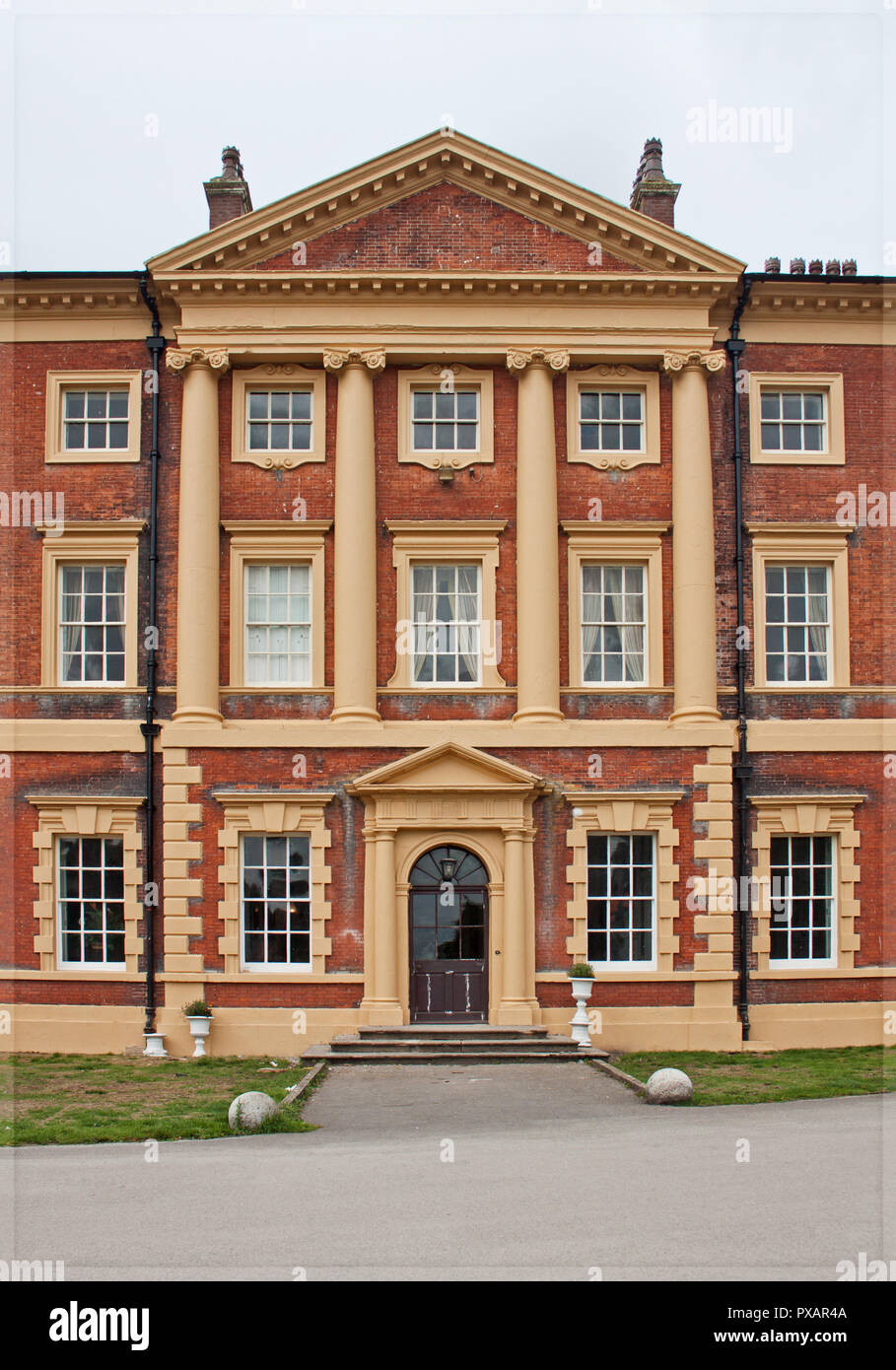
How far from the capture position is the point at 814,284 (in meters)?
24.9

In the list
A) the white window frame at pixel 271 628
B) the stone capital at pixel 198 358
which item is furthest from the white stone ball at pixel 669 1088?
the stone capital at pixel 198 358

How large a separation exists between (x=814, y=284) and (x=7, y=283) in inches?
576

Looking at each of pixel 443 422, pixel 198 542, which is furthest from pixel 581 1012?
pixel 443 422

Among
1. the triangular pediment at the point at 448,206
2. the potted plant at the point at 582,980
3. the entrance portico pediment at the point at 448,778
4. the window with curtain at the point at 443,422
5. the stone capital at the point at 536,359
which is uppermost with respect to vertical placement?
the triangular pediment at the point at 448,206

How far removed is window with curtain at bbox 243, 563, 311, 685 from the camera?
24.5m

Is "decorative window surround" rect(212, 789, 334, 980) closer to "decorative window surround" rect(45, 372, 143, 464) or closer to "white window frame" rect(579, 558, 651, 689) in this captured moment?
"white window frame" rect(579, 558, 651, 689)

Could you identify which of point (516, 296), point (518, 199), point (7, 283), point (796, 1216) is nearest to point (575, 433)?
point (516, 296)

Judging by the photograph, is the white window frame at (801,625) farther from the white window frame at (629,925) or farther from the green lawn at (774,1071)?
the green lawn at (774,1071)

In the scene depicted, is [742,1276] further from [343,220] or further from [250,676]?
Result: [343,220]

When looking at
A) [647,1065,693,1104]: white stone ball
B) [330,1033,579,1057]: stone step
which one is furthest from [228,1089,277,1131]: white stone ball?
[330,1033,579,1057]: stone step

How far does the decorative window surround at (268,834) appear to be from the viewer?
23.6m

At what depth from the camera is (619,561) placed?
24.7m

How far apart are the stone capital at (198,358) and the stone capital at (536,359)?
507 centimetres

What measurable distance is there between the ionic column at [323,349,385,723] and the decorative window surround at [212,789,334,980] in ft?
5.55
